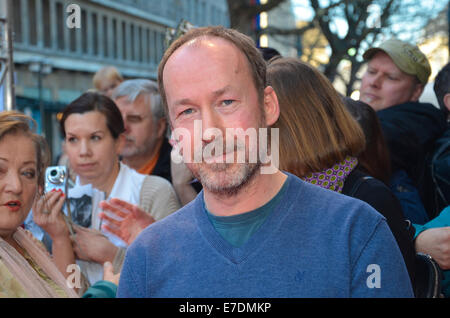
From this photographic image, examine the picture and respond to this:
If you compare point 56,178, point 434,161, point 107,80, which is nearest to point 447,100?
point 434,161

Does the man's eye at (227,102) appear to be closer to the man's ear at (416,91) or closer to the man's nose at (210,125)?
the man's nose at (210,125)

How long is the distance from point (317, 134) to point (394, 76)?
168 centimetres

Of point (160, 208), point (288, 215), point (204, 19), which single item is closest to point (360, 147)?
point (288, 215)

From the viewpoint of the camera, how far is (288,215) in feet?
4.61

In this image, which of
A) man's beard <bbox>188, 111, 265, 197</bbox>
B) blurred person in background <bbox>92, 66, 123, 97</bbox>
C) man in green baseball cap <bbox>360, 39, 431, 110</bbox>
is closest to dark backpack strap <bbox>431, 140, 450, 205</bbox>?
man in green baseball cap <bbox>360, 39, 431, 110</bbox>

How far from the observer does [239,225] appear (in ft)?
4.64

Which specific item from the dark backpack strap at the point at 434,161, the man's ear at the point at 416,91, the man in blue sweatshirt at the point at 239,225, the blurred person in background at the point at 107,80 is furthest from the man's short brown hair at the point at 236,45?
the blurred person in background at the point at 107,80

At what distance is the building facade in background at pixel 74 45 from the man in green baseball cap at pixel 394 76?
1738 cm

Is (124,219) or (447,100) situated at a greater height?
(447,100)

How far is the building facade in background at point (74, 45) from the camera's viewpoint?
23.1 meters

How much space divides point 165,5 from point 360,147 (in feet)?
112

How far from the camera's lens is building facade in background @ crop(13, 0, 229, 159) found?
2314 cm

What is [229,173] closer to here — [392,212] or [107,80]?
[392,212]

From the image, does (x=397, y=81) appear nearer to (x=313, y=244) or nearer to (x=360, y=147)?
(x=360, y=147)
